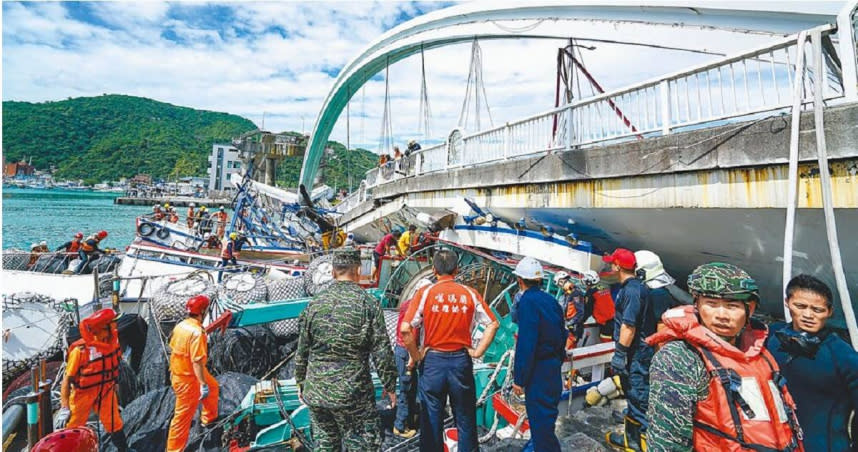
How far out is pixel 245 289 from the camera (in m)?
7.45

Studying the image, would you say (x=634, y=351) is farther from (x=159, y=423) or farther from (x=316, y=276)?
(x=316, y=276)

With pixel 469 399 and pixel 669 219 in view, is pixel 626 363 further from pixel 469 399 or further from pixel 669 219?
pixel 669 219

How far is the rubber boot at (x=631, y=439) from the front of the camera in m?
3.34

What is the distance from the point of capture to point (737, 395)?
1528mm

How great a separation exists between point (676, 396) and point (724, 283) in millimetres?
520

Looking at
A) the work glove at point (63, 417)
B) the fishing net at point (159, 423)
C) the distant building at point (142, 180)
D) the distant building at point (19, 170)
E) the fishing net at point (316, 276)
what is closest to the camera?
the work glove at point (63, 417)

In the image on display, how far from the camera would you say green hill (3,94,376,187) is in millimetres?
115000

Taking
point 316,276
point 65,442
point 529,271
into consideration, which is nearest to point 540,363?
point 529,271

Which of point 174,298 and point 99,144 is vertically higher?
point 99,144

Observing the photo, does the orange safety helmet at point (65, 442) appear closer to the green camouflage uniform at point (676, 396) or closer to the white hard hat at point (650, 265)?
the green camouflage uniform at point (676, 396)

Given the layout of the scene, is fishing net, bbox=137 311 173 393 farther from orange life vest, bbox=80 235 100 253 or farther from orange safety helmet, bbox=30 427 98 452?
orange life vest, bbox=80 235 100 253

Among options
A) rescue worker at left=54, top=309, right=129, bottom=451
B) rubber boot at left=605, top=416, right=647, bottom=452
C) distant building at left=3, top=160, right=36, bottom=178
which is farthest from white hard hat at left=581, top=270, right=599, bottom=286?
distant building at left=3, top=160, right=36, bottom=178

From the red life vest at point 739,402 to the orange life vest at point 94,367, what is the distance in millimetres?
4912

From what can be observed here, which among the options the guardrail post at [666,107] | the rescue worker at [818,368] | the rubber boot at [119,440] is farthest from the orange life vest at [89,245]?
the rescue worker at [818,368]
